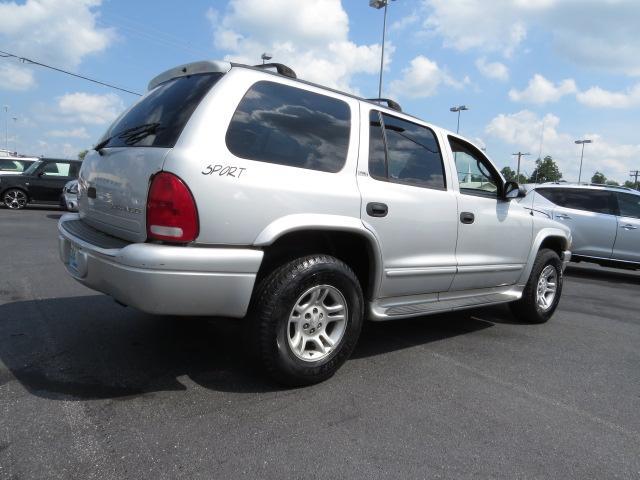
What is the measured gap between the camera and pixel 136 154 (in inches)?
111

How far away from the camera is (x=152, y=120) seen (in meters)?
3.05

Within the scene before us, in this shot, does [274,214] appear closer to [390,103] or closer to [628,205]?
[390,103]

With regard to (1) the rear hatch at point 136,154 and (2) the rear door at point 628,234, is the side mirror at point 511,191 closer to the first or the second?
(1) the rear hatch at point 136,154

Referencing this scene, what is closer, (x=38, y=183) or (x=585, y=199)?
(x=585, y=199)

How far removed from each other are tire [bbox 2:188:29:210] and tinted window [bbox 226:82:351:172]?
16320mm

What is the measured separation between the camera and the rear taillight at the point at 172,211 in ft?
8.33

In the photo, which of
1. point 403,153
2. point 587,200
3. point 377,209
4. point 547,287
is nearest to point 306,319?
point 377,209

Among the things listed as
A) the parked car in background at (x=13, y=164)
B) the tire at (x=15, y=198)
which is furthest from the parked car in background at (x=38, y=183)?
the parked car in background at (x=13, y=164)

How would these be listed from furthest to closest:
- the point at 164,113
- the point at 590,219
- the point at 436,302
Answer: the point at 590,219
the point at 436,302
the point at 164,113

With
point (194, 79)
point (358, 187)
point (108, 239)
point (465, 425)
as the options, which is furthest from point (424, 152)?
point (108, 239)

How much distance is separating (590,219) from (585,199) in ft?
1.54

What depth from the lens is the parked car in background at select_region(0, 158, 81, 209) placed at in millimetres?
16125

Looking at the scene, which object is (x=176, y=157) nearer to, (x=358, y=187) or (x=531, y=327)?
(x=358, y=187)

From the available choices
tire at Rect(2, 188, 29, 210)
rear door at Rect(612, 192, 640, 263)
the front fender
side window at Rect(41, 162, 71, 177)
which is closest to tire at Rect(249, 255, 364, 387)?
the front fender
